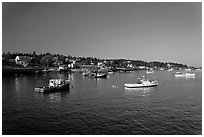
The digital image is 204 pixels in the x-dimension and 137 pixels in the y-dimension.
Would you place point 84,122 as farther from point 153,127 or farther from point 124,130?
point 153,127

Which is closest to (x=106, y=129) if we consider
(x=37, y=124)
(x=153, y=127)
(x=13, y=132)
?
(x=153, y=127)

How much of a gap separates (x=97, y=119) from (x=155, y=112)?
20.2 ft

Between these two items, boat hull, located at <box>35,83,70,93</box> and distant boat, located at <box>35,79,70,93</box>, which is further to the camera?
distant boat, located at <box>35,79,70,93</box>

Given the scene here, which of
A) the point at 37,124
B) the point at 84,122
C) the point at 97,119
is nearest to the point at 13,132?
the point at 37,124

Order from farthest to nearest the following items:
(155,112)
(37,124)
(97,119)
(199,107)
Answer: (199,107)
(155,112)
(97,119)
(37,124)

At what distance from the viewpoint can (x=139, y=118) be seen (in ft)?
58.1

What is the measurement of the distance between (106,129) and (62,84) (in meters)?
24.1

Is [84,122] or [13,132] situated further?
[84,122]

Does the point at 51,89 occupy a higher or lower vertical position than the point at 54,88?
lower

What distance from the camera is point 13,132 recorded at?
48.1 feet

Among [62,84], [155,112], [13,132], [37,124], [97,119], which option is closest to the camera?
[13,132]

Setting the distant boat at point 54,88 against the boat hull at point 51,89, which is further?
the distant boat at point 54,88

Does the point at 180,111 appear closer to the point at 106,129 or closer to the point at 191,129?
the point at 191,129

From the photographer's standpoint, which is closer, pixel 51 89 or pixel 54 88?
pixel 51 89
